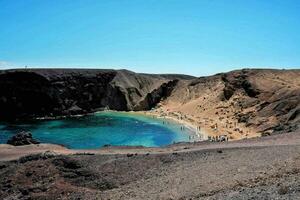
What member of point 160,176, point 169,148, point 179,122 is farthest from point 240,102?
point 160,176

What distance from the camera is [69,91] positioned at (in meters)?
109

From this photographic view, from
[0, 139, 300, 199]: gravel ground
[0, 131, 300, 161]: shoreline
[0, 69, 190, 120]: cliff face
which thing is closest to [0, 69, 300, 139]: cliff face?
[0, 69, 190, 120]: cliff face

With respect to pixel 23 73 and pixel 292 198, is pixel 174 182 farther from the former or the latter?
pixel 23 73

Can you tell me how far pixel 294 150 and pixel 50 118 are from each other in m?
77.6

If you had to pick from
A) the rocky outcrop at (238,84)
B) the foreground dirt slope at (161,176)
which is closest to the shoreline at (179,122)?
the rocky outcrop at (238,84)

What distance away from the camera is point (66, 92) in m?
108

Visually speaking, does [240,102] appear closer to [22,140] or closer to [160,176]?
[22,140]

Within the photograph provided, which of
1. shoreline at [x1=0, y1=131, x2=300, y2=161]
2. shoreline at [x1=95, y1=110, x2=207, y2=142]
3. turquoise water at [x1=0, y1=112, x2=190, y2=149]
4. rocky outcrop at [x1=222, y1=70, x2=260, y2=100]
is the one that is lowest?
turquoise water at [x1=0, y1=112, x2=190, y2=149]

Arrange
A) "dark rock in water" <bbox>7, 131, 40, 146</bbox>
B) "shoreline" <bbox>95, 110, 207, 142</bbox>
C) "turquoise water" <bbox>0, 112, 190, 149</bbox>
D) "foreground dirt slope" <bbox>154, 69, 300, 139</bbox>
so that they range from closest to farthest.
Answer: "dark rock in water" <bbox>7, 131, 40, 146</bbox> → "turquoise water" <bbox>0, 112, 190, 149</bbox> → "shoreline" <bbox>95, 110, 207, 142</bbox> → "foreground dirt slope" <bbox>154, 69, 300, 139</bbox>

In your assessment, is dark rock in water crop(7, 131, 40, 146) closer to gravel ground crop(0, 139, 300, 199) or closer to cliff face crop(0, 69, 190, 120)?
gravel ground crop(0, 139, 300, 199)

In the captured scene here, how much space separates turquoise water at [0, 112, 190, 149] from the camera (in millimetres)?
60219

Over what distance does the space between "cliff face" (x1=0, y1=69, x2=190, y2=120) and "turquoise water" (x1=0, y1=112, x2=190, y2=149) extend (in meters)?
12.6

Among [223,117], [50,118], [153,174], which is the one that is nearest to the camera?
[153,174]

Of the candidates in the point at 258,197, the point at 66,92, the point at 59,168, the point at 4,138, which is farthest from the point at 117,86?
the point at 258,197
